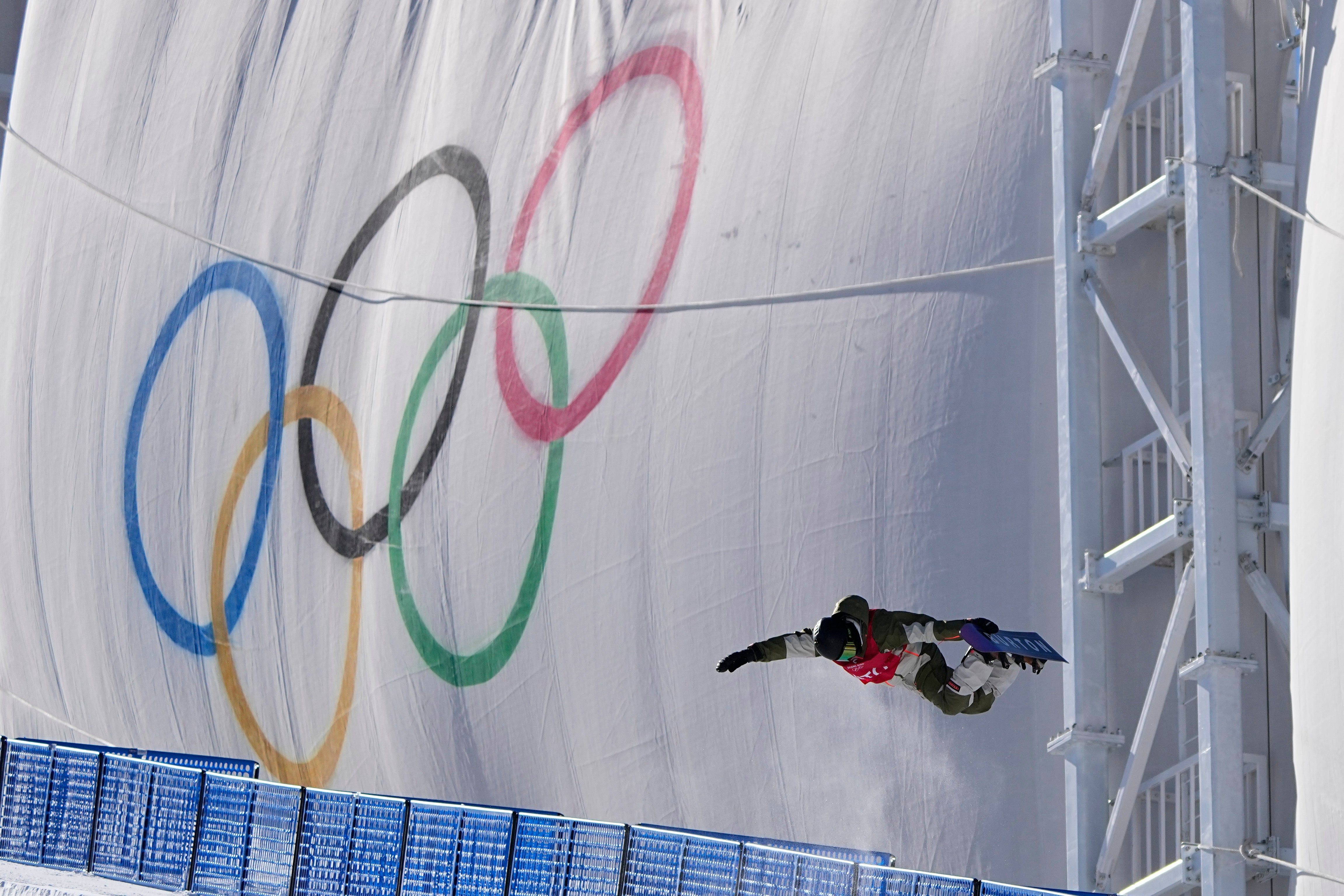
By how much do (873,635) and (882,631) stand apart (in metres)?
0.05

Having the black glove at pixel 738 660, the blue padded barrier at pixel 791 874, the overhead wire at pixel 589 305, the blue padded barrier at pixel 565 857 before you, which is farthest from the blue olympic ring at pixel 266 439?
the black glove at pixel 738 660

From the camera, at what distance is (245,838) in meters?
12.5

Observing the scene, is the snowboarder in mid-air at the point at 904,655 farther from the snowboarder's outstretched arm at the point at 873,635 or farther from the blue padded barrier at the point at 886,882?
the blue padded barrier at the point at 886,882

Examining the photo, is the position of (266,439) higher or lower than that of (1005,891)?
higher

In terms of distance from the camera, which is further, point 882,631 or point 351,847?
point 351,847

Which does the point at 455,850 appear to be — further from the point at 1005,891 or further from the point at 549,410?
the point at 549,410

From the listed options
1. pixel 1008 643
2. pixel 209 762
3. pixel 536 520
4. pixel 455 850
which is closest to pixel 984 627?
pixel 1008 643

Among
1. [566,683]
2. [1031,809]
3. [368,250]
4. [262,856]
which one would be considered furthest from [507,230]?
[1031,809]

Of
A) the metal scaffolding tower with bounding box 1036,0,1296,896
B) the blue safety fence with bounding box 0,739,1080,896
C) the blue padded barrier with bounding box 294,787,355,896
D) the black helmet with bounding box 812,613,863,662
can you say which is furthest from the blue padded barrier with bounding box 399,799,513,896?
the metal scaffolding tower with bounding box 1036,0,1296,896

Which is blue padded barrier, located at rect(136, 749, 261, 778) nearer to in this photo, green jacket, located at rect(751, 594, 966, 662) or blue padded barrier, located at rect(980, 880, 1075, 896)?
green jacket, located at rect(751, 594, 966, 662)

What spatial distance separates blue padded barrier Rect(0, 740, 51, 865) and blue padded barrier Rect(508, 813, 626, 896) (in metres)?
4.79

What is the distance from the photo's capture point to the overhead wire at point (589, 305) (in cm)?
1189

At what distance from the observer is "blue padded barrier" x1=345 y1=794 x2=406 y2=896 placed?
461 inches

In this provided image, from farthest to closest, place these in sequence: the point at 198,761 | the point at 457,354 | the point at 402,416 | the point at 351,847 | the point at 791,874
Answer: the point at 402,416
the point at 198,761
the point at 457,354
the point at 351,847
the point at 791,874
